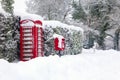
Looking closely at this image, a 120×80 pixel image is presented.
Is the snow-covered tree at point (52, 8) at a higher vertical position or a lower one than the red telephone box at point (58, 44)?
higher

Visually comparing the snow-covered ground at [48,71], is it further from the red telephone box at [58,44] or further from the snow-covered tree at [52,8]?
the snow-covered tree at [52,8]

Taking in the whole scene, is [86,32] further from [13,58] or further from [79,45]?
[13,58]

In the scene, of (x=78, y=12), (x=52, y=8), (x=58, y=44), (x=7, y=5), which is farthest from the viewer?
(x=78, y=12)

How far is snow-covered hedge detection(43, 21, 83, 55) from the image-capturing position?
12843mm

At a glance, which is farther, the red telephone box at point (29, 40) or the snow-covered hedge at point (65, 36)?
the snow-covered hedge at point (65, 36)

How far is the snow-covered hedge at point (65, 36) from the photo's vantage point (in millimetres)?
12843

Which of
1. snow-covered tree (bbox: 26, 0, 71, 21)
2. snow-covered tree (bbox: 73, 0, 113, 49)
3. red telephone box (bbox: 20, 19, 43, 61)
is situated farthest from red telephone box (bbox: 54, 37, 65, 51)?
snow-covered tree (bbox: 73, 0, 113, 49)

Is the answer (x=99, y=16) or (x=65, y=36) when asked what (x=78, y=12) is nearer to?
(x=99, y=16)

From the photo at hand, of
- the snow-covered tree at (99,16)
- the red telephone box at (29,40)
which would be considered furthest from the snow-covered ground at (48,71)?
the snow-covered tree at (99,16)

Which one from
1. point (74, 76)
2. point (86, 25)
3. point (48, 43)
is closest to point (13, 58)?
point (48, 43)

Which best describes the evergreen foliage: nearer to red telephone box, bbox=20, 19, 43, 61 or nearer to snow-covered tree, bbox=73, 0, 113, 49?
snow-covered tree, bbox=73, 0, 113, 49

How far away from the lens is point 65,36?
14.8 m

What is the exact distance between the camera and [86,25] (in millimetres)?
31188

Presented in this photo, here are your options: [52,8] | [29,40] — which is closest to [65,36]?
[29,40]
